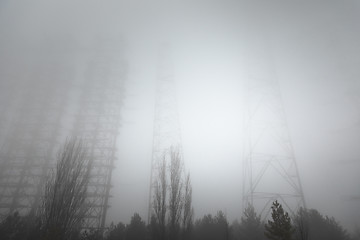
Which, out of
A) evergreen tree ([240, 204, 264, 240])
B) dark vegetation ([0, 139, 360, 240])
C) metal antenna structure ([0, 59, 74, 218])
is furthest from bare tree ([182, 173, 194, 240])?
metal antenna structure ([0, 59, 74, 218])

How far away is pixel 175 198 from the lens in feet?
37.0

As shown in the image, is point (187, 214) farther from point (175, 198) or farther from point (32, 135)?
point (32, 135)

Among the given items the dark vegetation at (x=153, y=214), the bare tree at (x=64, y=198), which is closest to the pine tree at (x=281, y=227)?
the dark vegetation at (x=153, y=214)

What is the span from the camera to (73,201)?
8.85m

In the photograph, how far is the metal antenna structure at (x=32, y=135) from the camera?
20.3 meters

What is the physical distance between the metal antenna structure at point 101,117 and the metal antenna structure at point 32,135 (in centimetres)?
311

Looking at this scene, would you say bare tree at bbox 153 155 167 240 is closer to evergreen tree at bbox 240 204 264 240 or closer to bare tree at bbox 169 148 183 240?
bare tree at bbox 169 148 183 240

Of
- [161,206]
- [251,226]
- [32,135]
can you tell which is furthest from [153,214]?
[32,135]

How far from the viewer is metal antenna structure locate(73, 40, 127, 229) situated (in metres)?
19.1

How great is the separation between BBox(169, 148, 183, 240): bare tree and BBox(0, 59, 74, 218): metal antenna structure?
1366 cm

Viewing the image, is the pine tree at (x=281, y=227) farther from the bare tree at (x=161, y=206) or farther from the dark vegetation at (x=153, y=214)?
the bare tree at (x=161, y=206)

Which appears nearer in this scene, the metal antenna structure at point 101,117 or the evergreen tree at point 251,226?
the evergreen tree at point 251,226

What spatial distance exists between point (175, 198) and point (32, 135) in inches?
796

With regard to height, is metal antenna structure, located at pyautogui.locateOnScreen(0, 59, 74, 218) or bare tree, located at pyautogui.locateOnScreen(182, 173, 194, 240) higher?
metal antenna structure, located at pyautogui.locateOnScreen(0, 59, 74, 218)
